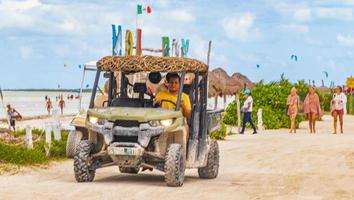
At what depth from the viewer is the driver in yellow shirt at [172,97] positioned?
14.4 metres

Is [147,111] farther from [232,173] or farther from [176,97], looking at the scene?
[232,173]

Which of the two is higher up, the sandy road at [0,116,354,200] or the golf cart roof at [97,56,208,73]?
the golf cart roof at [97,56,208,73]

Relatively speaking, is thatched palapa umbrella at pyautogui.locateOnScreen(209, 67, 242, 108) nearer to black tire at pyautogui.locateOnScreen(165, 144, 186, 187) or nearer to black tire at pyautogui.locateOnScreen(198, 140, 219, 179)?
black tire at pyautogui.locateOnScreen(198, 140, 219, 179)

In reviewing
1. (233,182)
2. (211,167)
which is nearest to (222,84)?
(211,167)

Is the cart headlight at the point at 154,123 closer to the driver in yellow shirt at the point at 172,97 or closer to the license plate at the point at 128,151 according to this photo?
the license plate at the point at 128,151

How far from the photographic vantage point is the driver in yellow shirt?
14.4 meters

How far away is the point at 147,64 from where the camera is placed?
14.1 meters

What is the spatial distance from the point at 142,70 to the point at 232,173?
359cm

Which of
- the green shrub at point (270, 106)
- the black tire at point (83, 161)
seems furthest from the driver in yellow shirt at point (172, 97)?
the green shrub at point (270, 106)

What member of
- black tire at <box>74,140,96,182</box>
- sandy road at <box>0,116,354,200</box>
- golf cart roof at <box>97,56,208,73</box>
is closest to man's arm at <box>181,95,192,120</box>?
golf cart roof at <box>97,56,208,73</box>

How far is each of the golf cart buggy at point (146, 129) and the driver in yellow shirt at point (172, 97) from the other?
0.09 m

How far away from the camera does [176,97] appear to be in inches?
569

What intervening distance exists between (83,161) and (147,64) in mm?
1826

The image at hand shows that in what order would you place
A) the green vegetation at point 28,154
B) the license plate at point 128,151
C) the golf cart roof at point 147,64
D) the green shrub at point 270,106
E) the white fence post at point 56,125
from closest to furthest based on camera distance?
the license plate at point 128,151 < the golf cart roof at point 147,64 < the green vegetation at point 28,154 < the white fence post at point 56,125 < the green shrub at point 270,106
